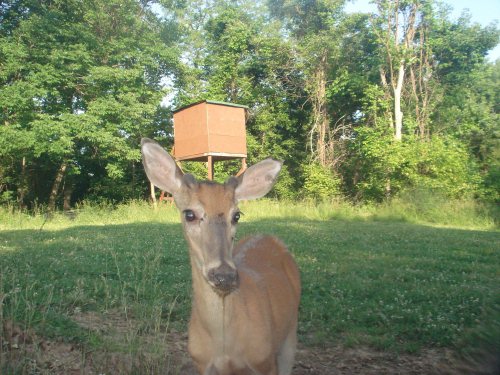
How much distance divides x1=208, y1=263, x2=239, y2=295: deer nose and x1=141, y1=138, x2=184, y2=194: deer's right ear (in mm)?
901

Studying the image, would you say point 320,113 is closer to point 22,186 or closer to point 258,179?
point 22,186

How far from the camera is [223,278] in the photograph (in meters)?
2.50

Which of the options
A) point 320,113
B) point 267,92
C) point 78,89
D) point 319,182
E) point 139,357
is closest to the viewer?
point 139,357

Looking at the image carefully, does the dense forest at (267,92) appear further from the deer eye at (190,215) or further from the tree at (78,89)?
the deer eye at (190,215)

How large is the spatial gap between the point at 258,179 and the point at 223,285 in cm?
110

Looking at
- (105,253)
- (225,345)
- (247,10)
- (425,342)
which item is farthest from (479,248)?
(247,10)

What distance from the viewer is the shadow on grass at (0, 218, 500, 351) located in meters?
4.34

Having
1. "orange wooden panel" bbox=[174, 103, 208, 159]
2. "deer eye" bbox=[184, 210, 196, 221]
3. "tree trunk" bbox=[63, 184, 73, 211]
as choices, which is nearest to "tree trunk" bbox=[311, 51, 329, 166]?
"orange wooden panel" bbox=[174, 103, 208, 159]

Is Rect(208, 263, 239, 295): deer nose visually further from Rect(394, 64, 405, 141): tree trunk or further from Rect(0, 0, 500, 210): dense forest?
Rect(394, 64, 405, 141): tree trunk

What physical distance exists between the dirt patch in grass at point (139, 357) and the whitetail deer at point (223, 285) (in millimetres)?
701

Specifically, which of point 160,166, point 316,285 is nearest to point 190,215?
point 160,166

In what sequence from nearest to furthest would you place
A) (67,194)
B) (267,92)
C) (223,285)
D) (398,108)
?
(223,285), (398,108), (67,194), (267,92)

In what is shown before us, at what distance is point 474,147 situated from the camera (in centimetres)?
2573

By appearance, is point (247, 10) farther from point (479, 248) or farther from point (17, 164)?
point (479, 248)
